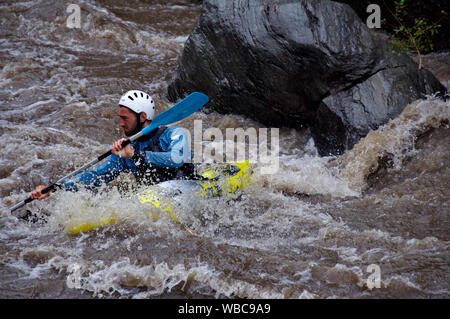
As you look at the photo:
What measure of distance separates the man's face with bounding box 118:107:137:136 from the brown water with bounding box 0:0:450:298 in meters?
0.60

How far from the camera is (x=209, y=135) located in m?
6.17

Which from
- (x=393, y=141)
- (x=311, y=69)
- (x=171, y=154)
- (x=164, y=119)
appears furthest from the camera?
(x=311, y=69)

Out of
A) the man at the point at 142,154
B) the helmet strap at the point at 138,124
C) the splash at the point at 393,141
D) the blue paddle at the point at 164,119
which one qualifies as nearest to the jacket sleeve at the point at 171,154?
the man at the point at 142,154

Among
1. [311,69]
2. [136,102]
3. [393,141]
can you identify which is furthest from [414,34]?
[136,102]

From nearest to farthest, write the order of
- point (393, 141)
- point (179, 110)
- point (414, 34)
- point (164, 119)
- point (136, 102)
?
point (136, 102) → point (164, 119) → point (179, 110) → point (393, 141) → point (414, 34)

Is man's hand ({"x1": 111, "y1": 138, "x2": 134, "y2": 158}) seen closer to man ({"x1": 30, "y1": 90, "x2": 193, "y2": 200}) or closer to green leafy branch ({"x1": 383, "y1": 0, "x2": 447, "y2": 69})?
man ({"x1": 30, "y1": 90, "x2": 193, "y2": 200})

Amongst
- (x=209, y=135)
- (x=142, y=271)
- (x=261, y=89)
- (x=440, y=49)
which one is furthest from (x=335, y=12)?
(x=142, y=271)

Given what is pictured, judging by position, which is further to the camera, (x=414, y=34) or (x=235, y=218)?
(x=414, y=34)

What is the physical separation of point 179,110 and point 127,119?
20.2 inches

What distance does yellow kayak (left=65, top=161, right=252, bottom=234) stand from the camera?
377 centimetres

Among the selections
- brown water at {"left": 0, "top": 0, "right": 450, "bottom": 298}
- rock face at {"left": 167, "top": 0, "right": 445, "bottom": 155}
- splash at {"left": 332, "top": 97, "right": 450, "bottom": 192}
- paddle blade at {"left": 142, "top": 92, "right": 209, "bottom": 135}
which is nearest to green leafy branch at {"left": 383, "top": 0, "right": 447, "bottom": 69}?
rock face at {"left": 167, "top": 0, "right": 445, "bottom": 155}

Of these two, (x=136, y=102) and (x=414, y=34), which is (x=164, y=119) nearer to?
(x=136, y=102)

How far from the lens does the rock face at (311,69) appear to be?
544 cm

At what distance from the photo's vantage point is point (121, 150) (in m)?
3.90
